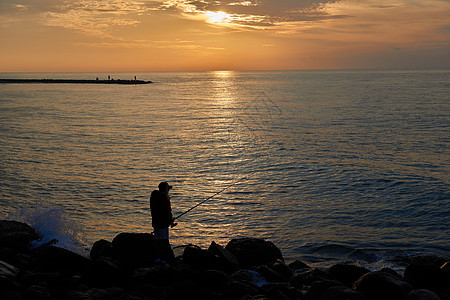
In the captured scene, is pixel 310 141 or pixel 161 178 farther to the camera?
pixel 310 141

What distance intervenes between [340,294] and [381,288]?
3.31ft

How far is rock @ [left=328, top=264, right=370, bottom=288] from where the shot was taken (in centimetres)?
891

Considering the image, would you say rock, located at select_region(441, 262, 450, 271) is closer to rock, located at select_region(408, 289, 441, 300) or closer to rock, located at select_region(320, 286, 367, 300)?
rock, located at select_region(408, 289, 441, 300)

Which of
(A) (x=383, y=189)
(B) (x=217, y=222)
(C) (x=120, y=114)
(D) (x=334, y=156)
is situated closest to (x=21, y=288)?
(B) (x=217, y=222)

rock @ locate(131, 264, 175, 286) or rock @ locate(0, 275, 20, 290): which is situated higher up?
rock @ locate(0, 275, 20, 290)

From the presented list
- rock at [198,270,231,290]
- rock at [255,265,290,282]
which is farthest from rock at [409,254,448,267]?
rock at [198,270,231,290]

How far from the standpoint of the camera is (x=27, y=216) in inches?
552

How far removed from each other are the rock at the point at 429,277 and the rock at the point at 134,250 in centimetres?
572

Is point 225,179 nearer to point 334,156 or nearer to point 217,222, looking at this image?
point 217,222

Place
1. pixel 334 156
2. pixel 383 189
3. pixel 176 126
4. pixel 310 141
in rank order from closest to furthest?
pixel 383 189
pixel 334 156
pixel 310 141
pixel 176 126

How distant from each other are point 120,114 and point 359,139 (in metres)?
31.1

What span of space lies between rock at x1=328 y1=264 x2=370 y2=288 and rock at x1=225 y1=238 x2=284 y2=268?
1651mm

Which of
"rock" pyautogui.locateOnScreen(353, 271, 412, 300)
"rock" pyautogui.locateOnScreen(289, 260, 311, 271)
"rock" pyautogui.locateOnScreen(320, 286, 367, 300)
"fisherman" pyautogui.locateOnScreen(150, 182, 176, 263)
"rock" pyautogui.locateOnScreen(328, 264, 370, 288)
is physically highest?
"fisherman" pyautogui.locateOnScreen(150, 182, 176, 263)

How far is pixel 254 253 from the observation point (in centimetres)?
1025
